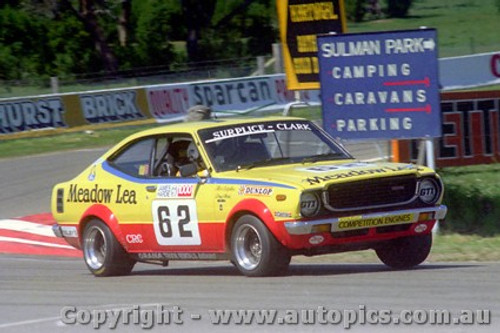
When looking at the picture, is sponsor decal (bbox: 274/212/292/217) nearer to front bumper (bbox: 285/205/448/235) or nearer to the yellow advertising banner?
front bumper (bbox: 285/205/448/235)

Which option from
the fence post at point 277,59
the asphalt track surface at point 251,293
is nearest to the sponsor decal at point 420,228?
the asphalt track surface at point 251,293

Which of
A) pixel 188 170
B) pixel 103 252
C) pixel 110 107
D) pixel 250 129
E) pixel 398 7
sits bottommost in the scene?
pixel 398 7

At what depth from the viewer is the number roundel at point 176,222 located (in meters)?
10.8

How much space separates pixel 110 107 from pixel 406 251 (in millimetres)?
21957

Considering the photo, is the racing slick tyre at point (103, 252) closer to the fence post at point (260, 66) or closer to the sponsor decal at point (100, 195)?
the sponsor decal at point (100, 195)

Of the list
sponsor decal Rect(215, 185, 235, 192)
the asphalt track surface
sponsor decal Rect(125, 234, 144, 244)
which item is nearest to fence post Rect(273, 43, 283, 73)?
the asphalt track surface

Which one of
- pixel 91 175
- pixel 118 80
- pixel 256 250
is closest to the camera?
pixel 256 250

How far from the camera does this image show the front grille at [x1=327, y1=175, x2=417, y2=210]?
32.8 ft

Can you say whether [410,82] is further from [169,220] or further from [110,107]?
[110,107]

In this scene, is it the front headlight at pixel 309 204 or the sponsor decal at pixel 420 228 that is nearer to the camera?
the front headlight at pixel 309 204

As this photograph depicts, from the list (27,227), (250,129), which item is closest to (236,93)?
(27,227)

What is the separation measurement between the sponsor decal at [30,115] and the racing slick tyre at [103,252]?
60.1ft

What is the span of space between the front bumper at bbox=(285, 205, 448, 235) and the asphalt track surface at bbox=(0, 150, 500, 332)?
1.58 ft

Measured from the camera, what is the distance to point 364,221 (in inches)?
396
